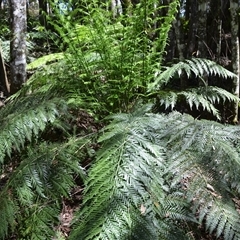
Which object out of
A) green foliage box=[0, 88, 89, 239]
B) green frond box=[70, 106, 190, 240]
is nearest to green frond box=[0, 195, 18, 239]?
green foliage box=[0, 88, 89, 239]

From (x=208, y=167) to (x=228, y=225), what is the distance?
0.92ft

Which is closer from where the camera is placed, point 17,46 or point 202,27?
point 202,27

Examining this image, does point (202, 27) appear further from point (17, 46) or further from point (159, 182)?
point (159, 182)

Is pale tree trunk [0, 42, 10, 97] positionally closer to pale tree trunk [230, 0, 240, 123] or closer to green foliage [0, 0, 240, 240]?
green foliage [0, 0, 240, 240]

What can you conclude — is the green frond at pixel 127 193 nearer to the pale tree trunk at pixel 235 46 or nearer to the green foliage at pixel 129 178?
the green foliage at pixel 129 178

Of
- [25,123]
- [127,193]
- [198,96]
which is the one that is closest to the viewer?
[127,193]

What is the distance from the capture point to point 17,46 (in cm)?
362

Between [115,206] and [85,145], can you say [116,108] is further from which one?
[115,206]

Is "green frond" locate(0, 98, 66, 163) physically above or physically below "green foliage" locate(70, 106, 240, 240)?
above

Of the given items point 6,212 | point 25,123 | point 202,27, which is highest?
point 202,27

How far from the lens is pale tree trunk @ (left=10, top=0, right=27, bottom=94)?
3617 mm

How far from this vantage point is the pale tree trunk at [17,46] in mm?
3617

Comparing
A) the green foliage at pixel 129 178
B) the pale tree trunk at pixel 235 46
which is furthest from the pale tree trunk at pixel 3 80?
the pale tree trunk at pixel 235 46

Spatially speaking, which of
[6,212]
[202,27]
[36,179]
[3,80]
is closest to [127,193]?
[36,179]
